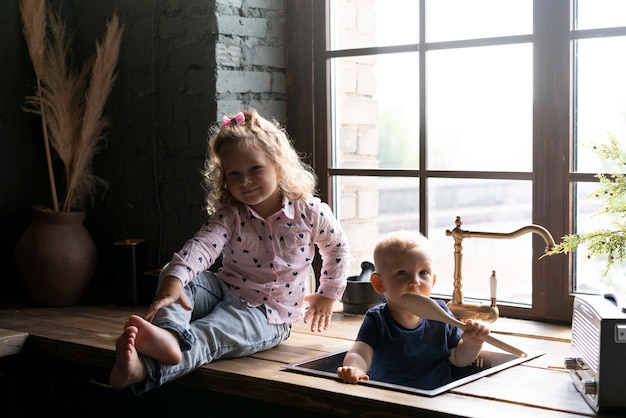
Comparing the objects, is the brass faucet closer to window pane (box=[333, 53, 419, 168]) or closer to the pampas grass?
window pane (box=[333, 53, 419, 168])

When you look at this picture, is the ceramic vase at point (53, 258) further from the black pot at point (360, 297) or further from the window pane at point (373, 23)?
the window pane at point (373, 23)

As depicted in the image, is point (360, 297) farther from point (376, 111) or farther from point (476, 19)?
point (476, 19)

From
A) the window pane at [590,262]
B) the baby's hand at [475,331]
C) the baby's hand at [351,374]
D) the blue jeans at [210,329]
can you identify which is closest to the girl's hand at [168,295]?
the blue jeans at [210,329]

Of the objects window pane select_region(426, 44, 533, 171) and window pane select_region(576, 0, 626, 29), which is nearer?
window pane select_region(576, 0, 626, 29)

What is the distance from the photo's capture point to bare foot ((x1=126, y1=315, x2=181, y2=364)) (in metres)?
2.08

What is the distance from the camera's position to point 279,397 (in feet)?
6.86

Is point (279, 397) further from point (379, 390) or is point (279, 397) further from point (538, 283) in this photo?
point (538, 283)

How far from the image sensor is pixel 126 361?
2.04 m

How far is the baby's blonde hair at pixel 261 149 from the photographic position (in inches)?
95.7

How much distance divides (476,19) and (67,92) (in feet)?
4.53

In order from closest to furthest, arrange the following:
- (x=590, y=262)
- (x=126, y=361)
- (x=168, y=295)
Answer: (x=126, y=361), (x=168, y=295), (x=590, y=262)

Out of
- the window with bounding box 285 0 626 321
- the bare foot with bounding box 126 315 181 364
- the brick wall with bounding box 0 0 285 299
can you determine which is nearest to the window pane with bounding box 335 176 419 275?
the window with bounding box 285 0 626 321

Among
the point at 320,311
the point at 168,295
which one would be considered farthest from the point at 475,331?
the point at 168,295

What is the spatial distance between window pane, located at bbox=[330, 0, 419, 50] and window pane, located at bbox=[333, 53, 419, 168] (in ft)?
0.17
